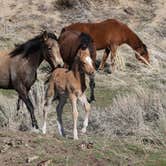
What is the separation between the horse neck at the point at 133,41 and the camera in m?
21.5

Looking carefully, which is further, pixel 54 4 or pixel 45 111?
pixel 54 4

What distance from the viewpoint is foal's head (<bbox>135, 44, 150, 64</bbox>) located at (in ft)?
67.8

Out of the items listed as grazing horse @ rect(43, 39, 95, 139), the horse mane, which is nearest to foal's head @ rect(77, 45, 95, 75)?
grazing horse @ rect(43, 39, 95, 139)

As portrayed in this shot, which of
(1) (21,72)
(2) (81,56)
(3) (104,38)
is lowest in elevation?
(3) (104,38)

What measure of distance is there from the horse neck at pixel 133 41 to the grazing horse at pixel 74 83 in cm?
1043

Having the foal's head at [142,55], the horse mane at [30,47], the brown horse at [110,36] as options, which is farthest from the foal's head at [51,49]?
the foal's head at [142,55]

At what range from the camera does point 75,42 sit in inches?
642

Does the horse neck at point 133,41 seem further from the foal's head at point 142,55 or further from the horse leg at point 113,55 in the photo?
the horse leg at point 113,55

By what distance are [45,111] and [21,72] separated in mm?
A: 1177

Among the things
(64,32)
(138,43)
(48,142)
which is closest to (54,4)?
(138,43)

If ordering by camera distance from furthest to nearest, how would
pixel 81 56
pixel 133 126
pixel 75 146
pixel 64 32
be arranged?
pixel 64 32
pixel 133 126
pixel 81 56
pixel 75 146

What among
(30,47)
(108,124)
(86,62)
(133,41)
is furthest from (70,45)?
(86,62)

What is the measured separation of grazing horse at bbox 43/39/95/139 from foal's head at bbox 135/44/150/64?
9.65 m

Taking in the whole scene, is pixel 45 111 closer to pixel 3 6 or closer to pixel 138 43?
pixel 138 43
